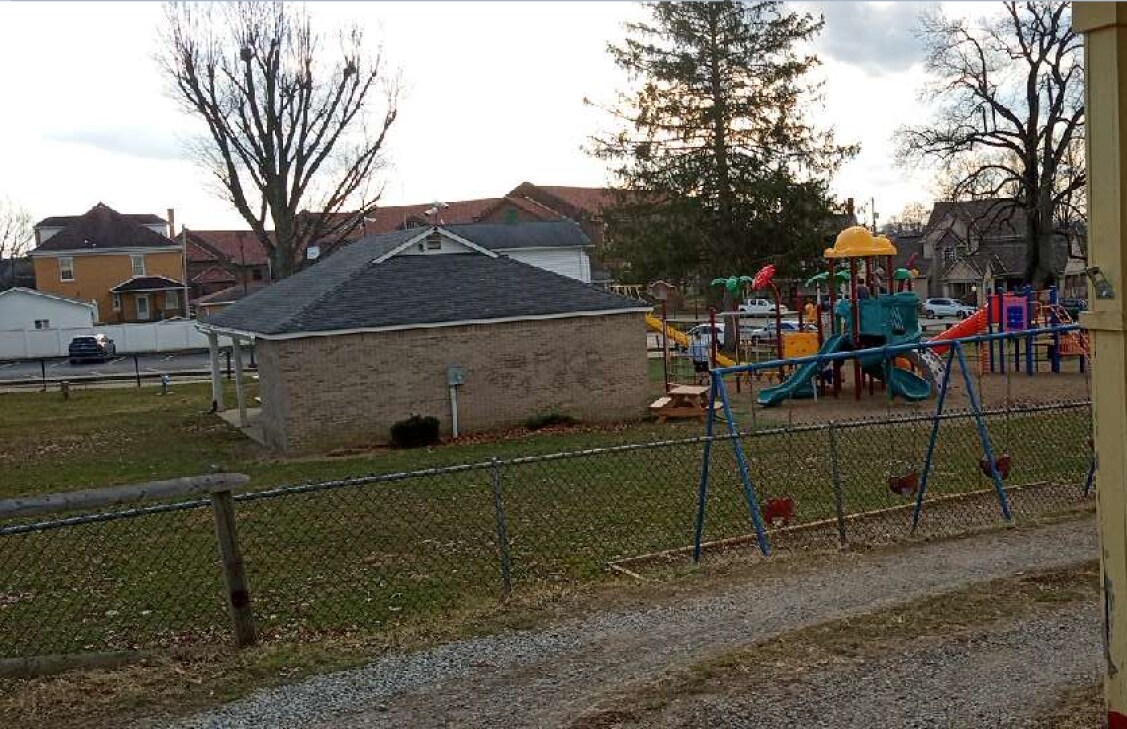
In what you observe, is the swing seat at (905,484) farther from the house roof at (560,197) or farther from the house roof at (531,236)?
the house roof at (560,197)

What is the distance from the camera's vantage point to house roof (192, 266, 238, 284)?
72319 mm

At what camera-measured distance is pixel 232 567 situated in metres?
6.27

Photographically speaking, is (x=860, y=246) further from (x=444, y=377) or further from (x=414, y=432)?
(x=414, y=432)

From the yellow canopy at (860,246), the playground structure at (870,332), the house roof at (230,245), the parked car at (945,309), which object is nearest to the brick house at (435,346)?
the playground structure at (870,332)

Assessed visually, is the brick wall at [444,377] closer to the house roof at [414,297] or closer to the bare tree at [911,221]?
the house roof at [414,297]

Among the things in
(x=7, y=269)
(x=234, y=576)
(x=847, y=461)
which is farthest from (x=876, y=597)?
(x=7, y=269)

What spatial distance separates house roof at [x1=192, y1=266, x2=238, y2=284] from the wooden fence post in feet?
228

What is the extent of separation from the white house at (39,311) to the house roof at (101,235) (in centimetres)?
773

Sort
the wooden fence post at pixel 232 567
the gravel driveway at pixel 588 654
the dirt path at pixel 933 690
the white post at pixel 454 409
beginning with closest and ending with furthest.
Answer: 1. the dirt path at pixel 933 690
2. the gravel driveway at pixel 588 654
3. the wooden fence post at pixel 232 567
4. the white post at pixel 454 409

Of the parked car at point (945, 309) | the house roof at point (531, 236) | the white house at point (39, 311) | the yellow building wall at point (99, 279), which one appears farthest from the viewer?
the yellow building wall at point (99, 279)

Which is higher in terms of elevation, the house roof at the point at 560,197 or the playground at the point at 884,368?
the house roof at the point at 560,197

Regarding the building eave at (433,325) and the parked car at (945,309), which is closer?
the building eave at (433,325)

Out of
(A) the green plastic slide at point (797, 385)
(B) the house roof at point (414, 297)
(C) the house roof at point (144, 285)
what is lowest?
(A) the green plastic slide at point (797, 385)

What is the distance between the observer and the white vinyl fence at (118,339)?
5222cm
